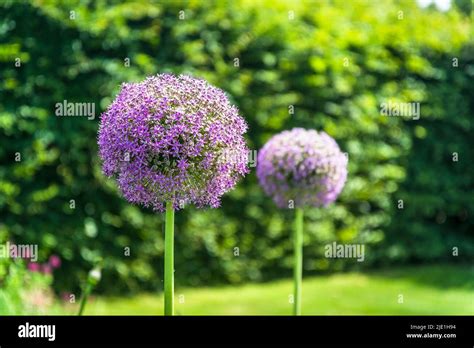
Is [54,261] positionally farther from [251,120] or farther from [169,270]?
[169,270]

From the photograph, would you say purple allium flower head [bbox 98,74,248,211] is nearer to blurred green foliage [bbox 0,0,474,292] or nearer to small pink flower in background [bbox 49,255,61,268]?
small pink flower in background [bbox 49,255,61,268]

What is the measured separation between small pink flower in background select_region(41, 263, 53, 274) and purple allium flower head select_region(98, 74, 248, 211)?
11.6 ft

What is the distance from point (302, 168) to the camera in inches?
144

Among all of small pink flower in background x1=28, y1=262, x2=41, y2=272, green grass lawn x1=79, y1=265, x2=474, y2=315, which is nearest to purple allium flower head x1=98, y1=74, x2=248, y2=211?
small pink flower in background x1=28, y1=262, x2=41, y2=272

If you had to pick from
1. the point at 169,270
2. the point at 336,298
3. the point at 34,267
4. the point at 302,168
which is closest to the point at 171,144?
the point at 169,270

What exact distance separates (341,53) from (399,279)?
Result: 9.26 ft

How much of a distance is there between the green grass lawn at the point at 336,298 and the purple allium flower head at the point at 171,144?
13.7 feet

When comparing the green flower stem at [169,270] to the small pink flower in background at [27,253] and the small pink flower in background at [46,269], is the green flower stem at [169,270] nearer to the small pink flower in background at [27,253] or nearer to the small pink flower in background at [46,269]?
the small pink flower in background at [46,269]

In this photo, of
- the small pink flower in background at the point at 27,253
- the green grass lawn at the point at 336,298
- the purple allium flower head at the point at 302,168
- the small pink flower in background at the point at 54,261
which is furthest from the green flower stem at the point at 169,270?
the green grass lawn at the point at 336,298

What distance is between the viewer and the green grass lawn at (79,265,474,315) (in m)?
6.66

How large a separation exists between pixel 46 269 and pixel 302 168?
288 cm

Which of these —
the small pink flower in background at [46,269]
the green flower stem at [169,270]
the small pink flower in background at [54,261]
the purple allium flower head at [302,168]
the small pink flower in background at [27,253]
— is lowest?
the small pink flower in background at [46,269]

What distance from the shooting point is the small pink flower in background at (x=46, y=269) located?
5.64 m
